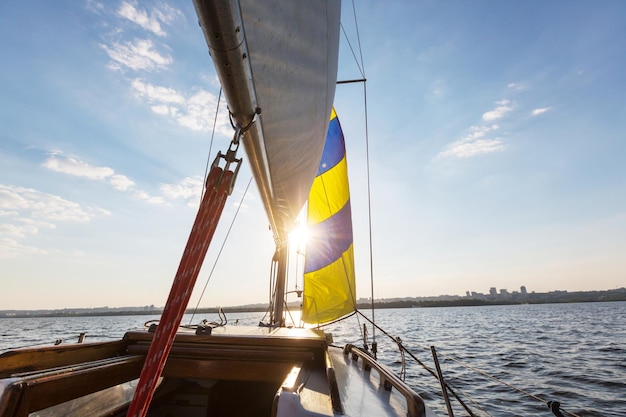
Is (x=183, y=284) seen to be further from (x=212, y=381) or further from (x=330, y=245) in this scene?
(x=330, y=245)

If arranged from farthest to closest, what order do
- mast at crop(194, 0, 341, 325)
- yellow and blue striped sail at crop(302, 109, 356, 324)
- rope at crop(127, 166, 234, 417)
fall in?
yellow and blue striped sail at crop(302, 109, 356, 324), mast at crop(194, 0, 341, 325), rope at crop(127, 166, 234, 417)

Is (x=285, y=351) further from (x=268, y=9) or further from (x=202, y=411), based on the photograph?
(x=268, y=9)

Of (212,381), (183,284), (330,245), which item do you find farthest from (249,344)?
(330,245)

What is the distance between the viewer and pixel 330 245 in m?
7.41

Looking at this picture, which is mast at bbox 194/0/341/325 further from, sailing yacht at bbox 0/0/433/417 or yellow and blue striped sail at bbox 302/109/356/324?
yellow and blue striped sail at bbox 302/109/356/324

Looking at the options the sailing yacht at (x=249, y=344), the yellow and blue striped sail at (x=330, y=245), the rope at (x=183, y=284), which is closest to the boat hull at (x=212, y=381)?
the sailing yacht at (x=249, y=344)

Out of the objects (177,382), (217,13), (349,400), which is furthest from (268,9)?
(177,382)

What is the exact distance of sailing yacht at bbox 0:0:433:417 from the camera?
1216 mm

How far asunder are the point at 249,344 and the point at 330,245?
452 centimetres

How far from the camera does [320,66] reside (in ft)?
6.95

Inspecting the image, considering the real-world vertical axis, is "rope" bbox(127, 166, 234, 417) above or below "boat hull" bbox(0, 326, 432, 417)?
above

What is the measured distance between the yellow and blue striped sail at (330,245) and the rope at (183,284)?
5689 millimetres

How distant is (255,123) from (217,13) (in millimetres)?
590

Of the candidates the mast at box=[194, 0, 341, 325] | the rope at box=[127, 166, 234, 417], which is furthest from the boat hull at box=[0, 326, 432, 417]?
the mast at box=[194, 0, 341, 325]
